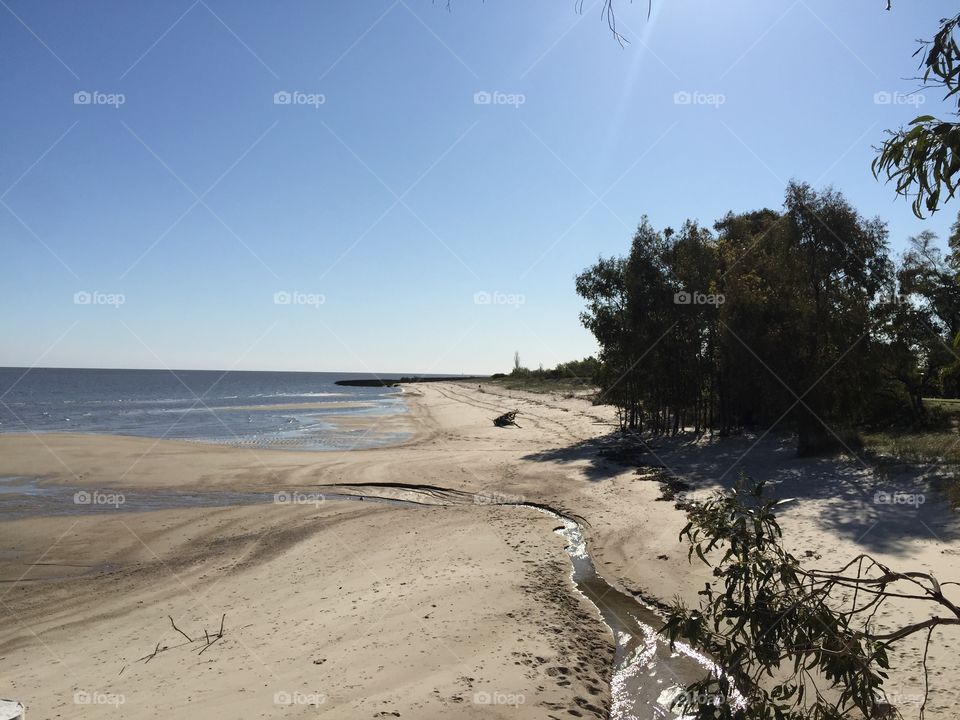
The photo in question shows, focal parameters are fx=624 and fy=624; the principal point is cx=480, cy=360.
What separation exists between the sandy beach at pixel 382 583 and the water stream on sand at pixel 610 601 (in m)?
0.28

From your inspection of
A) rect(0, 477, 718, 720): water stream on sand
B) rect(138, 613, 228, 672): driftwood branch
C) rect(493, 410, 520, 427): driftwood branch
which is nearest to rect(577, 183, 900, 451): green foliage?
rect(493, 410, 520, 427): driftwood branch

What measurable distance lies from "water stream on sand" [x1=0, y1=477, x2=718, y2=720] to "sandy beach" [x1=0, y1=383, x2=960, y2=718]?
0.28 m

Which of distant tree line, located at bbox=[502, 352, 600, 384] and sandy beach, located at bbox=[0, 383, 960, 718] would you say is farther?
distant tree line, located at bbox=[502, 352, 600, 384]

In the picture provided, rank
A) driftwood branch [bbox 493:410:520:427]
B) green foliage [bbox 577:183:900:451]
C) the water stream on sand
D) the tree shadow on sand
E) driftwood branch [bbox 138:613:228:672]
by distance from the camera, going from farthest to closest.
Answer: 1. driftwood branch [bbox 493:410:520:427]
2. green foliage [bbox 577:183:900:451]
3. the tree shadow on sand
4. driftwood branch [bbox 138:613:228:672]
5. the water stream on sand

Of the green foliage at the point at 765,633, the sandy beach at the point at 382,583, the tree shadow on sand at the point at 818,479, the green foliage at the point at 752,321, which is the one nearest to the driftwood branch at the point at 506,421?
the green foliage at the point at 752,321

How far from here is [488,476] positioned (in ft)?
81.1

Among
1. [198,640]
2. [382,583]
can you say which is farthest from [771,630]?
[382,583]

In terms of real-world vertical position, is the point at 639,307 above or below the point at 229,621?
above

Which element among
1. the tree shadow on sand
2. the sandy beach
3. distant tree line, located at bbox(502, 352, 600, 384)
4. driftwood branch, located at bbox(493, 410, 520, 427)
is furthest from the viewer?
distant tree line, located at bbox(502, 352, 600, 384)

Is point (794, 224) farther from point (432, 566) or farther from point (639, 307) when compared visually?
point (432, 566)

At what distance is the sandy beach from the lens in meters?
7.73

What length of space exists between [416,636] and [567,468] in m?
16.8

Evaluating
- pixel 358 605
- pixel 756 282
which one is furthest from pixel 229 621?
pixel 756 282

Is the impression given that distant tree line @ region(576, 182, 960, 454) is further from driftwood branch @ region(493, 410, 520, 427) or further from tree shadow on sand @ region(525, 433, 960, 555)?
driftwood branch @ region(493, 410, 520, 427)
